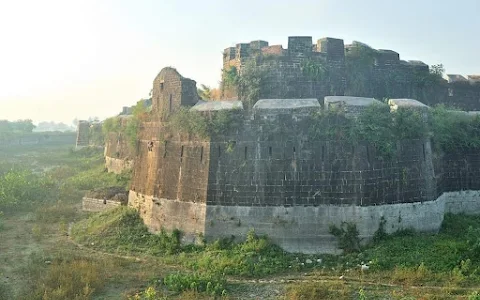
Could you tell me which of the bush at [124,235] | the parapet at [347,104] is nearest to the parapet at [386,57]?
the parapet at [347,104]

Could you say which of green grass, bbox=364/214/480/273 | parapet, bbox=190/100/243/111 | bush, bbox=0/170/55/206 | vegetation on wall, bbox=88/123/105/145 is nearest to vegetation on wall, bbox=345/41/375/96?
parapet, bbox=190/100/243/111

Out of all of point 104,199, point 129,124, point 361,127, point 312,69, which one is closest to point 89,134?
point 129,124

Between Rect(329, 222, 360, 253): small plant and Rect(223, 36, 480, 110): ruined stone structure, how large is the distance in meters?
4.72

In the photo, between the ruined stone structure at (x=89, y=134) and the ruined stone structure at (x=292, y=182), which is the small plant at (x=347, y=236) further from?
the ruined stone structure at (x=89, y=134)

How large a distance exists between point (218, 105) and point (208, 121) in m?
0.65

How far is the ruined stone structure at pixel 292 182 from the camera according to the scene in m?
12.4

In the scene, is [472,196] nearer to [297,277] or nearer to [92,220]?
[297,277]

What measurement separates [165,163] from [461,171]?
10599 mm

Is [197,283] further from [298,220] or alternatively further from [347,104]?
[347,104]

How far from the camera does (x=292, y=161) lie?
12680mm

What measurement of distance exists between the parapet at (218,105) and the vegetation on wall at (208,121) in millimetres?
161

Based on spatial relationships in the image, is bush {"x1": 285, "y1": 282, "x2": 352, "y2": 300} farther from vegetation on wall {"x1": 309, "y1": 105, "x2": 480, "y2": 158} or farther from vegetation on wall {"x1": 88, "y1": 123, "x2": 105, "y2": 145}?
vegetation on wall {"x1": 88, "y1": 123, "x2": 105, "y2": 145}

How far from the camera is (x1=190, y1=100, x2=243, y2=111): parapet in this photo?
1331 cm

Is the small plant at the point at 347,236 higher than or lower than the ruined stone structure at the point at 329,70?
lower
